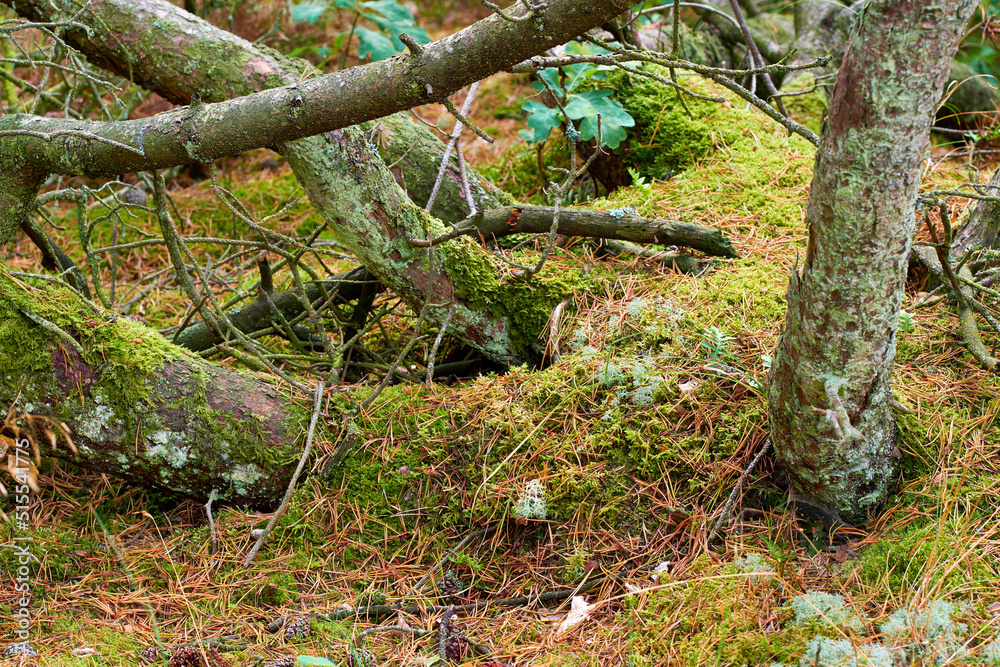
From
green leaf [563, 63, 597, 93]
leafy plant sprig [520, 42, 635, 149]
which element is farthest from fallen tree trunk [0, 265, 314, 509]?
green leaf [563, 63, 597, 93]

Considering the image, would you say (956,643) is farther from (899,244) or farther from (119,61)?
(119,61)

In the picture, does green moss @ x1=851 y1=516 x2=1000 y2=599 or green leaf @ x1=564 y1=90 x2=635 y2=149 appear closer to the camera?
green moss @ x1=851 y1=516 x2=1000 y2=599

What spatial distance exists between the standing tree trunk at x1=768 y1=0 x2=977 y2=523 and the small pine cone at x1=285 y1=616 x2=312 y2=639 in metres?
1.46

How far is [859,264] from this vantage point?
5.56ft

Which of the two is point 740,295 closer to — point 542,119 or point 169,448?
point 542,119

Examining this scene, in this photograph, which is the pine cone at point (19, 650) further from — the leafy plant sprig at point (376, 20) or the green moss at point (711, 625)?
the leafy plant sprig at point (376, 20)

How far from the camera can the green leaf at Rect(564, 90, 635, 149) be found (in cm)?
346

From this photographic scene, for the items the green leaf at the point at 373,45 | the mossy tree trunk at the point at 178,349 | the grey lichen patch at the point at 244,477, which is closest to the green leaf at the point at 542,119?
the mossy tree trunk at the point at 178,349

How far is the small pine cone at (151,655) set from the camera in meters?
1.96

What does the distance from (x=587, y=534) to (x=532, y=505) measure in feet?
0.62

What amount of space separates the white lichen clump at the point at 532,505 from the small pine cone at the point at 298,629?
2.26 feet

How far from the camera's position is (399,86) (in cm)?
191

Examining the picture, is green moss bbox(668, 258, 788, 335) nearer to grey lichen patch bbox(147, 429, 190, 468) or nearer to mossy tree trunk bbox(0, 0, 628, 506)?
mossy tree trunk bbox(0, 0, 628, 506)

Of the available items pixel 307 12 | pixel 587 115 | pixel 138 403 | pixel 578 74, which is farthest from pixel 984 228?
pixel 307 12
